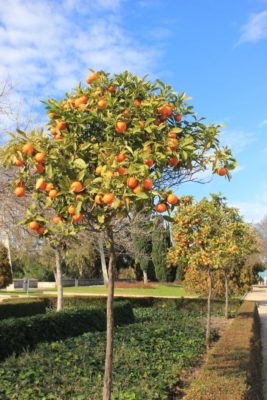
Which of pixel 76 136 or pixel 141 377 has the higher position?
pixel 76 136

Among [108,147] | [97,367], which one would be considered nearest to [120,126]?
[108,147]

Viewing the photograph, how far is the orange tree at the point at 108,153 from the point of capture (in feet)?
10.1

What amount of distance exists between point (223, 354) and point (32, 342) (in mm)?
4364

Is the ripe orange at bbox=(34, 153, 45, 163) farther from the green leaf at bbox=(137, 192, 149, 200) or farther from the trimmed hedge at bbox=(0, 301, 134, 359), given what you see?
the trimmed hedge at bbox=(0, 301, 134, 359)

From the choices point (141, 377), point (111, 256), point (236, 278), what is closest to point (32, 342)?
point (141, 377)

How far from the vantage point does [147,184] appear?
290cm

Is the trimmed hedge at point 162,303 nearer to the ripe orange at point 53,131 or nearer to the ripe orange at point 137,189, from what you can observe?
the ripe orange at point 53,131

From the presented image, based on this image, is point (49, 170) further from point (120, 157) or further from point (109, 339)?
point (109, 339)

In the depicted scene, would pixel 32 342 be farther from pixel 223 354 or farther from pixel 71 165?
pixel 71 165

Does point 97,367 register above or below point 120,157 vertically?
below

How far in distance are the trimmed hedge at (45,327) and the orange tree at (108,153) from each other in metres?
5.27

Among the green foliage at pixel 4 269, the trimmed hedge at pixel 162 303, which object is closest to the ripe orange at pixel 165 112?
the trimmed hedge at pixel 162 303

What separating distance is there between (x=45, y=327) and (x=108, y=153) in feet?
24.5

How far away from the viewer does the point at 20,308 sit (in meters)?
15.9
